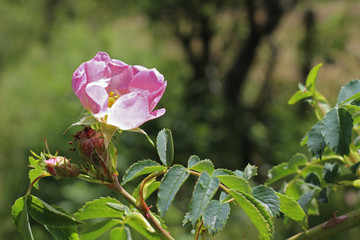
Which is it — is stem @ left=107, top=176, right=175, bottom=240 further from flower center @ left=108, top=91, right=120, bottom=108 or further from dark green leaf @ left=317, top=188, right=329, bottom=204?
dark green leaf @ left=317, top=188, right=329, bottom=204

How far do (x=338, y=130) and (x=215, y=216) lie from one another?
7.9 inches

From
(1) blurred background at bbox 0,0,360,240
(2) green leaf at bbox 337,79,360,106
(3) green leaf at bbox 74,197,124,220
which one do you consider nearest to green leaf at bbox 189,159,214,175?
(3) green leaf at bbox 74,197,124,220

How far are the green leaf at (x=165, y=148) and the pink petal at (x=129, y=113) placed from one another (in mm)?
51

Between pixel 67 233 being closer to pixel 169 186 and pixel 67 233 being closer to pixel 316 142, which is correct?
pixel 169 186

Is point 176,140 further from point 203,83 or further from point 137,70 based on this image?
point 137,70

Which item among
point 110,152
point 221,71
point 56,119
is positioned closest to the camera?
point 110,152

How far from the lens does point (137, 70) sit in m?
0.52

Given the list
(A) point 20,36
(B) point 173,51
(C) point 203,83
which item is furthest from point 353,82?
Answer: (A) point 20,36

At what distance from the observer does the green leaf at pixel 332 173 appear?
0.61 m

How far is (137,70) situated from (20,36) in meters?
5.94

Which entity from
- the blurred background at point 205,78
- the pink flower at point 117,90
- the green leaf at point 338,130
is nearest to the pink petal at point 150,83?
the pink flower at point 117,90

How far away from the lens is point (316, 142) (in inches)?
21.5

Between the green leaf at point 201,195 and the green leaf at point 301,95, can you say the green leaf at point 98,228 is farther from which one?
the green leaf at point 301,95

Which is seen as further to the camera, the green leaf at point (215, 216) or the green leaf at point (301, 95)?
the green leaf at point (301, 95)
